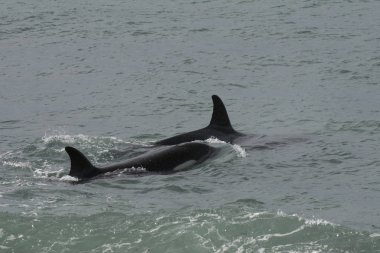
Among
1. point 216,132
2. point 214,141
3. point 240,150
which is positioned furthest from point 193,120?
point 240,150

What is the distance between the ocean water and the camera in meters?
15.4

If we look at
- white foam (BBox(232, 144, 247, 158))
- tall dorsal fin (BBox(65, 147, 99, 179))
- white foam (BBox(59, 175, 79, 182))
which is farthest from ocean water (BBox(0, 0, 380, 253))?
tall dorsal fin (BBox(65, 147, 99, 179))

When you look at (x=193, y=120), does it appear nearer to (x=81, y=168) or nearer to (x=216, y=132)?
(x=216, y=132)

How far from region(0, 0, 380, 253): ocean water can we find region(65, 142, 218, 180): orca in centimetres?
31

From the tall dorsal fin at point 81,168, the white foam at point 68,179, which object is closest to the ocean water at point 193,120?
the white foam at point 68,179

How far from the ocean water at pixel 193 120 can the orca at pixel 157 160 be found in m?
0.31

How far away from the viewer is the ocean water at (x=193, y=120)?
50.5 feet

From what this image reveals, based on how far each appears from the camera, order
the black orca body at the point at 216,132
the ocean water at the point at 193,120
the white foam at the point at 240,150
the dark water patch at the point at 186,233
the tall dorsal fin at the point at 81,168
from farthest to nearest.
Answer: the black orca body at the point at 216,132 → the white foam at the point at 240,150 → the tall dorsal fin at the point at 81,168 → the ocean water at the point at 193,120 → the dark water patch at the point at 186,233

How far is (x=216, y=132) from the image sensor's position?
21.9 metres

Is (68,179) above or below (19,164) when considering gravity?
above

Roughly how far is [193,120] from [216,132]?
3.59 meters

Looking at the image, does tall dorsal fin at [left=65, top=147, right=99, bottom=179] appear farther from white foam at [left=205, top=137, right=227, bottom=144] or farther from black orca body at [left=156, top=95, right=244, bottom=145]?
white foam at [left=205, top=137, right=227, bottom=144]

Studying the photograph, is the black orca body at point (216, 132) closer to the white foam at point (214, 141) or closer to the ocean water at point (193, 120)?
the white foam at point (214, 141)

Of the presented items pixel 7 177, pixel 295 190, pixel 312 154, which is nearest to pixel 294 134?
pixel 312 154
